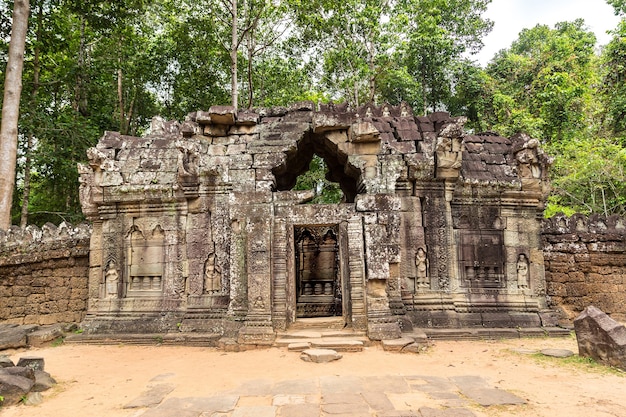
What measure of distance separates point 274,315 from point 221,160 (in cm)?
338

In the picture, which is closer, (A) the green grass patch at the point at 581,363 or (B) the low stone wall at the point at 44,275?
(A) the green grass patch at the point at 581,363

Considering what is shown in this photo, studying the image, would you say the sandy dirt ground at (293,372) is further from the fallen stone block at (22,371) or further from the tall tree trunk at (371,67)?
the tall tree trunk at (371,67)

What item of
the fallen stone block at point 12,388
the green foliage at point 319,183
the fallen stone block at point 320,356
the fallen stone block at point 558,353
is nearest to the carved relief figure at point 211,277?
the fallen stone block at point 320,356

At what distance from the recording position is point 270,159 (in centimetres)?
822

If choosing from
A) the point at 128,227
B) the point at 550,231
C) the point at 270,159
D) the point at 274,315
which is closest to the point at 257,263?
the point at 274,315

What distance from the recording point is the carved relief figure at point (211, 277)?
817 centimetres

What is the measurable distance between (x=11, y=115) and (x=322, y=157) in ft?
27.7

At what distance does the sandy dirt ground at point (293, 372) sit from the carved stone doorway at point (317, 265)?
218 inches

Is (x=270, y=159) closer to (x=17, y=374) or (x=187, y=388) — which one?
(x=187, y=388)

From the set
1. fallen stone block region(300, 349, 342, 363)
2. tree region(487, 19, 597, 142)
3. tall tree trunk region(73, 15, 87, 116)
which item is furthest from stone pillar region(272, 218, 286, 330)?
tree region(487, 19, 597, 142)

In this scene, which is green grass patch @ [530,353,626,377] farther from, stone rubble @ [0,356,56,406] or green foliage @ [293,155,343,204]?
green foliage @ [293,155,343,204]

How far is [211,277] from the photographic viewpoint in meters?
8.23

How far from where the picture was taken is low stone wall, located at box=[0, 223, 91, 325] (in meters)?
9.64

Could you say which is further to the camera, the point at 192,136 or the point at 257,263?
the point at 192,136
